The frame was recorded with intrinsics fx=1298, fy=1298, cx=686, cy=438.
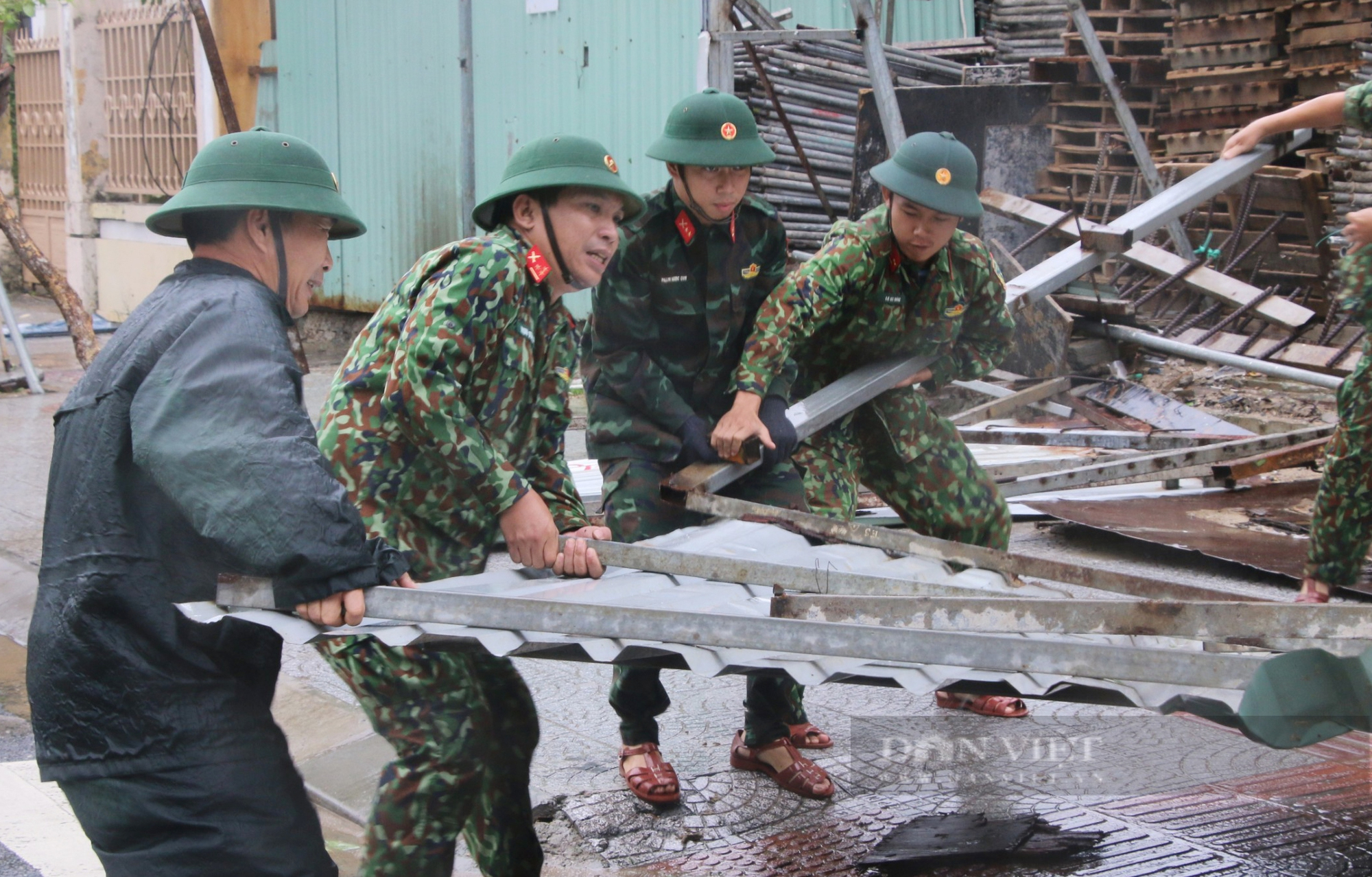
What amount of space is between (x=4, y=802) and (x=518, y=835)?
185cm

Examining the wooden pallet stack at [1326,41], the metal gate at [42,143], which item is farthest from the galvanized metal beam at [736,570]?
the metal gate at [42,143]

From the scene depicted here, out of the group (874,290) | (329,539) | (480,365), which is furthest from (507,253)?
(874,290)

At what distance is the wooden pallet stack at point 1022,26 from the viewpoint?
1190 cm

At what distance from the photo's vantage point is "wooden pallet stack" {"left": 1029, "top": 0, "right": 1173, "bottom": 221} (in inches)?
380

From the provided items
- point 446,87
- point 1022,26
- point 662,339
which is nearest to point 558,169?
point 662,339

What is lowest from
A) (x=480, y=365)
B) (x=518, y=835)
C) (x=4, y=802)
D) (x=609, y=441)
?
(x=4, y=802)

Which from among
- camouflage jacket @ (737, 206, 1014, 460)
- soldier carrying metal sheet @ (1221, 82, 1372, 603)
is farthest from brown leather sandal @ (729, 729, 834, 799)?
soldier carrying metal sheet @ (1221, 82, 1372, 603)

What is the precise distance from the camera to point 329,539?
6.83 feet

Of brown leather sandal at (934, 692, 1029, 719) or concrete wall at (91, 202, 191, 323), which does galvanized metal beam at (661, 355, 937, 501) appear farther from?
concrete wall at (91, 202, 191, 323)

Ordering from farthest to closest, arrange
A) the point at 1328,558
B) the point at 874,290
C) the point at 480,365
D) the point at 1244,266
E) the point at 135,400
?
the point at 1244,266 → the point at 1328,558 → the point at 874,290 → the point at 480,365 → the point at 135,400

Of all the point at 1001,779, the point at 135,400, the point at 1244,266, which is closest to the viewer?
the point at 135,400

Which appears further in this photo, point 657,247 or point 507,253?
point 657,247

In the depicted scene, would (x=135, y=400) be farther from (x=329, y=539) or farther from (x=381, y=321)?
(x=381, y=321)

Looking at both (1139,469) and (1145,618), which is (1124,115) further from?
(1145,618)
